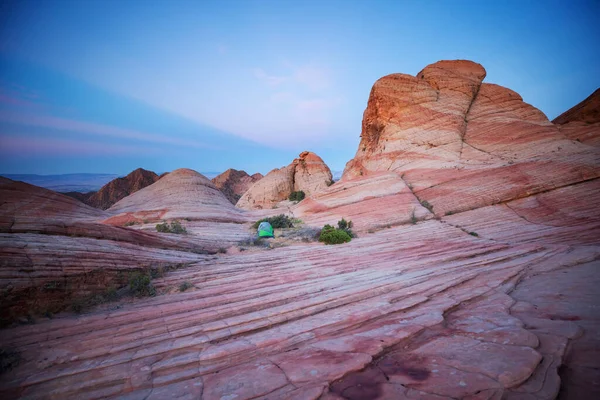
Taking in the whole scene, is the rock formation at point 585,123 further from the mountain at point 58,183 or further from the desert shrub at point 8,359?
the mountain at point 58,183

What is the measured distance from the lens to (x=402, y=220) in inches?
692

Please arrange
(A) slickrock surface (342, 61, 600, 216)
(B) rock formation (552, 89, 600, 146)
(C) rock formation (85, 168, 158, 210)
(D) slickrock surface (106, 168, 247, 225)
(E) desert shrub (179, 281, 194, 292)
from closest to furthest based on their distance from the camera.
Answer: (E) desert shrub (179, 281, 194, 292)
(A) slickrock surface (342, 61, 600, 216)
(D) slickrock surface (106, 168, 247, 225)
(B) rock formation (552, 89, 600, 146)
(C) rock formation (85, 168, 158, 210)

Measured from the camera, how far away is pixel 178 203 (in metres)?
23.0

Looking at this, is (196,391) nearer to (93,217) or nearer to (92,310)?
(92,310)

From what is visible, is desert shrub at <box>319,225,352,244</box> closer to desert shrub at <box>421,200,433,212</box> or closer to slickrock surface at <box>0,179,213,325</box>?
slickrock surface at <box>0,179,213,325</box>

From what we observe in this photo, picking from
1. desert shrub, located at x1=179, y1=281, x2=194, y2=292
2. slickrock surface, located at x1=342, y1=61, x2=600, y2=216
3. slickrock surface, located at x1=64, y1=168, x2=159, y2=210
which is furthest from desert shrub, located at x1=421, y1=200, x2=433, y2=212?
slickrock surface, located at x1=64, y1=168, x2=159, y2=210

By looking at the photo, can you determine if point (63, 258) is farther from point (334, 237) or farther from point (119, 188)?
point (119, 188)

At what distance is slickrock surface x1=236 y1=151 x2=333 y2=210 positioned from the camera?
133 feet

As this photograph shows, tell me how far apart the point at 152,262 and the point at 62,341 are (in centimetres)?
399

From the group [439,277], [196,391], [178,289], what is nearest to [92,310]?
[178,289]

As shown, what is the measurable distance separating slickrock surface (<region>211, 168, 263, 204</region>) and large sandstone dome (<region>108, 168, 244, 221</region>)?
2736 centimetres

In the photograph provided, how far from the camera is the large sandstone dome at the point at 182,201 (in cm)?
2131

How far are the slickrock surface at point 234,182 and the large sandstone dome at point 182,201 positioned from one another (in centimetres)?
2736

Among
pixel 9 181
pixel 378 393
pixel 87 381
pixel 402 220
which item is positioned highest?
pixel 9 181
